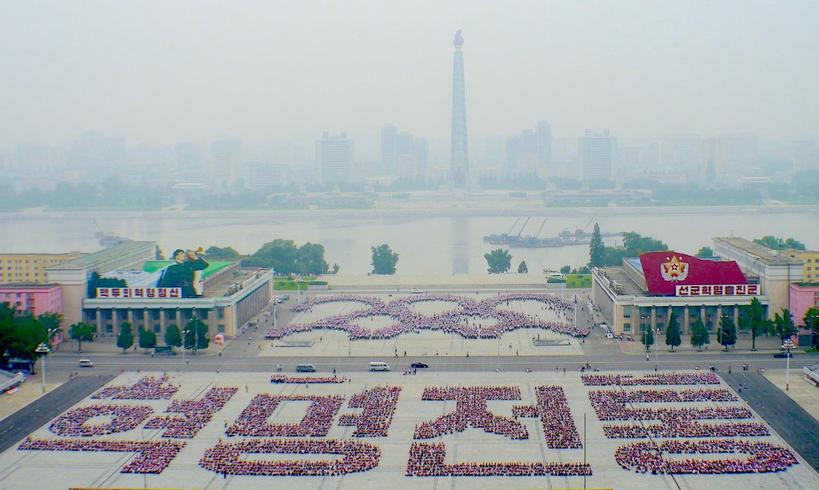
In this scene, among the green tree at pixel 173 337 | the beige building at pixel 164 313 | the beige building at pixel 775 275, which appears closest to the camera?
the green tree at pixel 173 337

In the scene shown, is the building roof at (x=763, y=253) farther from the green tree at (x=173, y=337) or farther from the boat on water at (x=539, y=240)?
the boat on water at (x=539, y=240)

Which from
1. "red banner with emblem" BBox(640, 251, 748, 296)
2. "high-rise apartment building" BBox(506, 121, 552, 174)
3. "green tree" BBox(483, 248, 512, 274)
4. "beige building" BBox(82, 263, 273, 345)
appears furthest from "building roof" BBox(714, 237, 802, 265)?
"high-rise apartment building" BBox(506, 121, 552, 174)

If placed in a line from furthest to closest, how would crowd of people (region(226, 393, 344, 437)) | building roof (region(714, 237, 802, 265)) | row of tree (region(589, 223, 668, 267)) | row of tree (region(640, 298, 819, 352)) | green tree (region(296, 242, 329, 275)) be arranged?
green tree (region(296, 242, 329, 275)) → row of tree (region(589, 223, 668, 267)) → building roof (region(714, 237, 802, 265)) → row of tree (region(640, 298, 819, 352)) → crowd of people (region(226, 393, 344, 437))

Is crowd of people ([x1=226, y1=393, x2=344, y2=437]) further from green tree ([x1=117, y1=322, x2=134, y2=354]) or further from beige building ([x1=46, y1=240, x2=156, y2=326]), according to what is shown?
beige building ([x1=46, y1=240, x2=156, y2=326])

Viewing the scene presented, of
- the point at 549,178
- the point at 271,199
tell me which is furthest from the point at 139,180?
the point at 549,178

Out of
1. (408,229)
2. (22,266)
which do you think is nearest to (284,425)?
(22,266)

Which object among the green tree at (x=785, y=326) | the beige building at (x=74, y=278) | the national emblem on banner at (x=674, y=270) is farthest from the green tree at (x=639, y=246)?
the beige building at (x=74, y=278)
